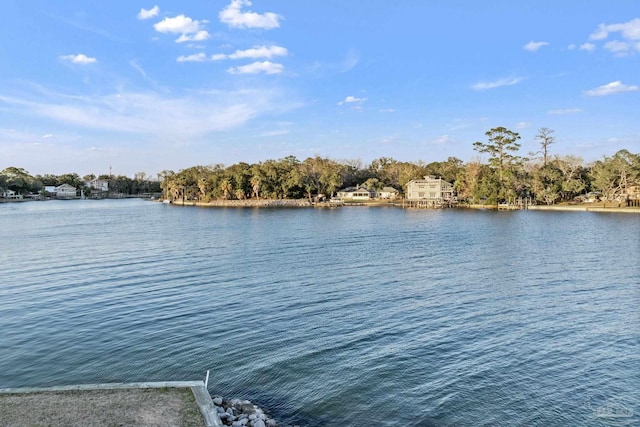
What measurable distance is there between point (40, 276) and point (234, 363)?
1595cm

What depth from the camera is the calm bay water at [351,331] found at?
32.0 ft

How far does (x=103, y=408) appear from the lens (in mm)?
7391

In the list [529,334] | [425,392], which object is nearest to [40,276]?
[425,392]

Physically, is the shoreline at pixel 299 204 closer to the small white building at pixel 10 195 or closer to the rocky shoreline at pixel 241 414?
the small white building at pixel 10 195

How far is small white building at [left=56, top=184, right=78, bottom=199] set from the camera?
6373 inches

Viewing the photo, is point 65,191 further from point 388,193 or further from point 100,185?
point 388,193

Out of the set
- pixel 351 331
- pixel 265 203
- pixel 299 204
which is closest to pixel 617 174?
pixel 299 204

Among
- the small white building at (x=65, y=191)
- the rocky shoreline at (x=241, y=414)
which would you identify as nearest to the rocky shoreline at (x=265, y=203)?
the small white building at (x=65, y=191)

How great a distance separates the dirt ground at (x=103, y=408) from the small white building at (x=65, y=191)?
17877 cm

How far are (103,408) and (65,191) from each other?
181 metres

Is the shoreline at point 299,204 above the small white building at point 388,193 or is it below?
below

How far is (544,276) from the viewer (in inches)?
901

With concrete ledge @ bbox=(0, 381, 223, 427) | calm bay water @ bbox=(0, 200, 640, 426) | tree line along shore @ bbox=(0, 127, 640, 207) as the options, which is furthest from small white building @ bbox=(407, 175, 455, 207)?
concrete ledge @ bbox=(0, 381, 223, 427)

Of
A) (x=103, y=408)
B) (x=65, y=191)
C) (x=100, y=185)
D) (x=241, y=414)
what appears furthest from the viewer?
(x=100, y=185)
